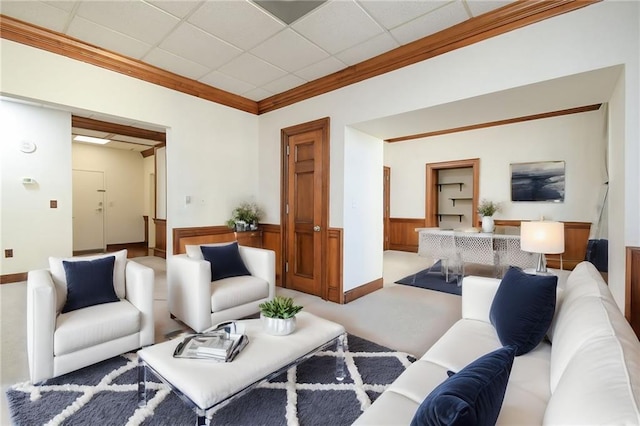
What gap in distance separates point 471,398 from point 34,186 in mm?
6260

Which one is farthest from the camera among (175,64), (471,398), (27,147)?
(27,147)

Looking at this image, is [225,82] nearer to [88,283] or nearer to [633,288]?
[88,283]

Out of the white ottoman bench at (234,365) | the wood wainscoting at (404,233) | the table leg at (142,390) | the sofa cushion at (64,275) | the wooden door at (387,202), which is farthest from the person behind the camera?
the wooden door at (387,202)

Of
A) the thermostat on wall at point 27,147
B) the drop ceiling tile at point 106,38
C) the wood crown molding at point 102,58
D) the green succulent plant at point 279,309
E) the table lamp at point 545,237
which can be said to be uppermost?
the drop ceiling tile at point 106,38

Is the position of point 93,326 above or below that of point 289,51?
below

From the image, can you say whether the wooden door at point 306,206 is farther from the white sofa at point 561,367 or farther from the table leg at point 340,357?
the white sofa at point 561,367

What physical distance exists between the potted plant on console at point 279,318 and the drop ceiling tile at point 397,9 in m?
2.45

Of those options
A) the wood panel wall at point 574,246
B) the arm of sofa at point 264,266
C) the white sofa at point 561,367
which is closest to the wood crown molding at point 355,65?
the white sofa at point 561,367

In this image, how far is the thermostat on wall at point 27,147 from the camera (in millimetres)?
4570

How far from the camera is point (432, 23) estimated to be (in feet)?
8.98

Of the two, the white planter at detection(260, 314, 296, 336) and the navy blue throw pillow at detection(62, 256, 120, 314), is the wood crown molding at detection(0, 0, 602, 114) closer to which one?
the navy blue throw pillow at detection(62, 256, 120, 314)

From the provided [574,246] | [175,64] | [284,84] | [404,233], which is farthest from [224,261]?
[574,246]

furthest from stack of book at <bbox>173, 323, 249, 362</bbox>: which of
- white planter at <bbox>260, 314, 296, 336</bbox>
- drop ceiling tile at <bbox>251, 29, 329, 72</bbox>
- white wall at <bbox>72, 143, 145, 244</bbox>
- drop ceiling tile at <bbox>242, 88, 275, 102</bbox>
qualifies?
white wall at <bbox>72, 143, 145, 244</bbox>

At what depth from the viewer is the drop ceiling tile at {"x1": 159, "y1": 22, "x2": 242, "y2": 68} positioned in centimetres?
288
